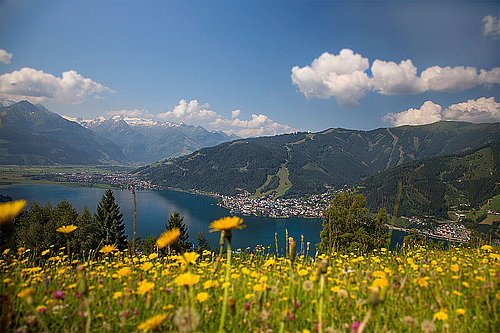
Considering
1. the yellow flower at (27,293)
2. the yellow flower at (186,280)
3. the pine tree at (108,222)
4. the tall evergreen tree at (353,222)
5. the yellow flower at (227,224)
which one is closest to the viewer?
the yellow flower at (27,293)

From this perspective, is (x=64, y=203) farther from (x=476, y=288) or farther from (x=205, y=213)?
(x=205, y=213)

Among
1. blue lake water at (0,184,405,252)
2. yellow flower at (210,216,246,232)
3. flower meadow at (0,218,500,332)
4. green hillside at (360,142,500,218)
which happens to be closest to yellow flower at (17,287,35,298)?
flower meadow at (0,218,500,332)

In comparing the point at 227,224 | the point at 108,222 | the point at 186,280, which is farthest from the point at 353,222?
the point at 108,222

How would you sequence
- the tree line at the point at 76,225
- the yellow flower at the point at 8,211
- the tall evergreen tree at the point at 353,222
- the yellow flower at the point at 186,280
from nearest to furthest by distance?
the yellow flower at the point at 186,280
the yellow flower at the point at 8,211
the tall evergreen tree at the point at 353,222
the tree line at the point at 76,225

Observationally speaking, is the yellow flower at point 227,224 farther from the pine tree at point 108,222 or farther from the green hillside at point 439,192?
the green hillside at point 439,192

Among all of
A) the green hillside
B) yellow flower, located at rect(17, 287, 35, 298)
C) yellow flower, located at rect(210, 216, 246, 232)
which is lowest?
the green hillside

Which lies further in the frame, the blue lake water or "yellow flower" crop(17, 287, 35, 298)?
the blue lake water

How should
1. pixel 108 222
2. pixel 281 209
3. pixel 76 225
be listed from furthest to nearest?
pixel 281 209 < pixel 108 222 < pixel 76 225

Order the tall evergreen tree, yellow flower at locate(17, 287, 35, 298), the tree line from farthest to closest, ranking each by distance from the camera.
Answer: the tree line < the tall evergreen tree < yellow flower at locate(17, 287, 35, 298)

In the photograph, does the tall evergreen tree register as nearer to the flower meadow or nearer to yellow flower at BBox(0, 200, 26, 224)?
the flower meadow

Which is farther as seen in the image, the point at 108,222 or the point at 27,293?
the point at 108,222

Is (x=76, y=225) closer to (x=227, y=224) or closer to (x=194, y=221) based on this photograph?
(x=227, y=224)

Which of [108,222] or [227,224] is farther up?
[227,224]

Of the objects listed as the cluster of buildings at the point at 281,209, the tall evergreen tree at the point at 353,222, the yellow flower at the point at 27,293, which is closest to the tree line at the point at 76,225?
the tall evergreen tree at the point at 353,222
